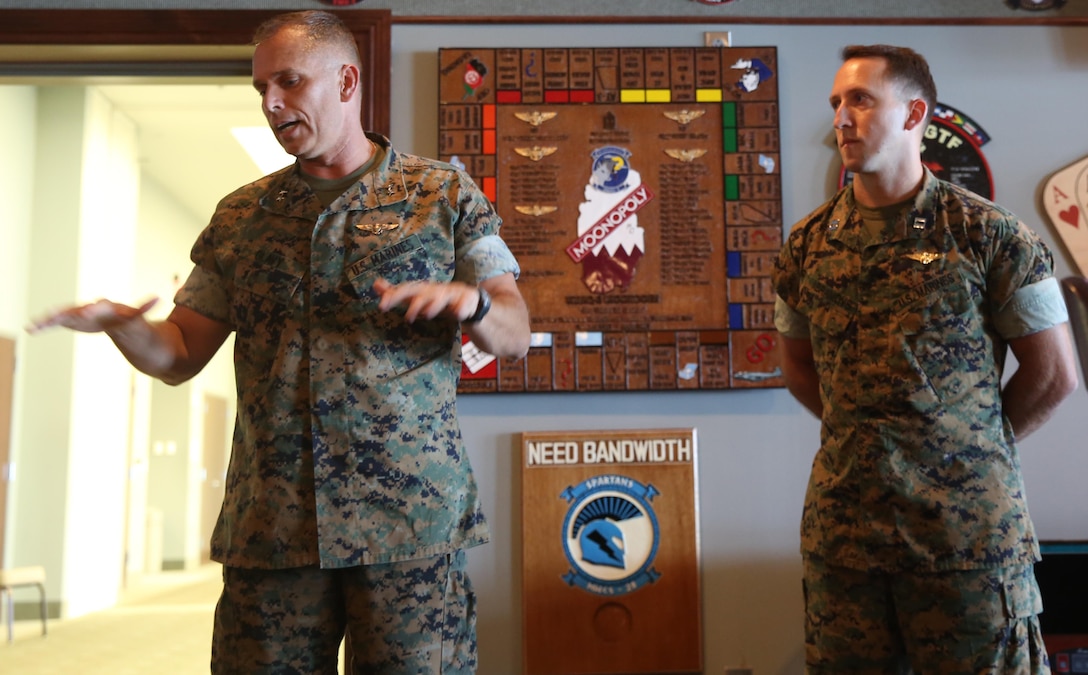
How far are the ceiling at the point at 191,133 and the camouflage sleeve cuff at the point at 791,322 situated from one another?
151 inches

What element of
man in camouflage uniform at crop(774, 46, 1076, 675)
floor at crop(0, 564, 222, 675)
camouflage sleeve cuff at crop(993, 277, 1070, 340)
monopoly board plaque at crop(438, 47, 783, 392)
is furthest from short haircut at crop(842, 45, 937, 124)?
floor at crop(0, 564, 222, 675)

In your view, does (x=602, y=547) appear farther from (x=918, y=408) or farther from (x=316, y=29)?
(x=316, y=29)

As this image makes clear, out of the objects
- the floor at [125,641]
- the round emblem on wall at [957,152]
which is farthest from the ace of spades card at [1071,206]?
the floor at [125,641]

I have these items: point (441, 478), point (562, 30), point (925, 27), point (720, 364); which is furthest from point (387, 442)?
point (925, 27)

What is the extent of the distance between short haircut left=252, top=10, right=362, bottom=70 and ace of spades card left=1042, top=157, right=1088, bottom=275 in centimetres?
234

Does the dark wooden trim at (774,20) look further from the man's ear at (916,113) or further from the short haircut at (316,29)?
the short haircut at (316,29)

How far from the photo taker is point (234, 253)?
5.60 ft

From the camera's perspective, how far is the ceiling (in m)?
6.32

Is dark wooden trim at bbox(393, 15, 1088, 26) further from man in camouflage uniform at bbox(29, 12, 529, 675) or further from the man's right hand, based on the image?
the man's right hand

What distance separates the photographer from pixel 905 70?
2.00 metres

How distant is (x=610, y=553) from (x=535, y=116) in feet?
4.33

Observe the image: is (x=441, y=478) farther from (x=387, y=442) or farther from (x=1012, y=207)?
(x=1012, y=207)

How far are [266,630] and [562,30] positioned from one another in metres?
2.17

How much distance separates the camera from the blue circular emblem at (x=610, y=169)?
3035 mm
